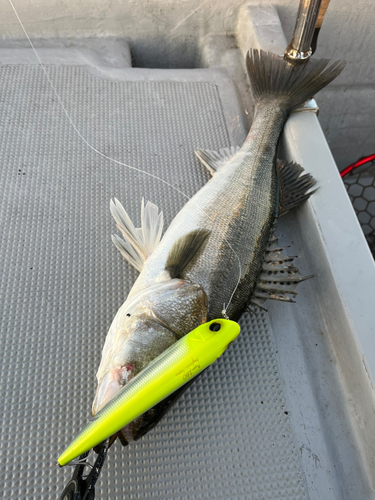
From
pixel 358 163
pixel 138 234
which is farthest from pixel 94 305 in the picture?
pixel 358 163

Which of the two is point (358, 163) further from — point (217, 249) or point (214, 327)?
point (214, 327)

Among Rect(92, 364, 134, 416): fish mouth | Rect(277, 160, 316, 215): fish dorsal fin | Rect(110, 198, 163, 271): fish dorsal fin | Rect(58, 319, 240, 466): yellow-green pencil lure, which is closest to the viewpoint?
Rect(58, 319, 240, 466): yellow-green pencil lure

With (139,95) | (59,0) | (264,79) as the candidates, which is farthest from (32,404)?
(59,0)

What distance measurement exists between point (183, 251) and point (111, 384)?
0.51 m

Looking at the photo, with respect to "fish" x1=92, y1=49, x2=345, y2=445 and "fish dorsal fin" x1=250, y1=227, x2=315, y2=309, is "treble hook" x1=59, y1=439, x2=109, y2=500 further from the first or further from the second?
"fish dorsal fin" x1=250, y1=227, x2=315, y2=309

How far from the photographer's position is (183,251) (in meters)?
1.32

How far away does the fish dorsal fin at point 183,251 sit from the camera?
51.3 inches

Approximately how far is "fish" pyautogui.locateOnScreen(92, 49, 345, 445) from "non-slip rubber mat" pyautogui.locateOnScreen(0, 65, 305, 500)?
0.17 meters

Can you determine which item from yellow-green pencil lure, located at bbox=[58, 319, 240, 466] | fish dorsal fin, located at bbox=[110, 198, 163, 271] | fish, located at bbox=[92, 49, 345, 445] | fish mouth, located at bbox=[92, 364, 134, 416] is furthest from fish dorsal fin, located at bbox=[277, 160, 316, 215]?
fish mouth, located at bbox=[92, 364, 134, 416]

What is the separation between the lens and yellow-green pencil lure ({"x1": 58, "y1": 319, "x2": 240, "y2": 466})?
2.92 ft

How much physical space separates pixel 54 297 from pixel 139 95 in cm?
128

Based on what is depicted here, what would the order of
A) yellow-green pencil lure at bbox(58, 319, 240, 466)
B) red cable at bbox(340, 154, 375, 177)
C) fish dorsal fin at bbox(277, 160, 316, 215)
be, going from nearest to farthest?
yellow-green pencil lure at bbox(58, 319, 240, 466) < fish dorsal fin at bbox(277, 160, 316, 215) < red cable at bbox(340, 154, 375, 177)

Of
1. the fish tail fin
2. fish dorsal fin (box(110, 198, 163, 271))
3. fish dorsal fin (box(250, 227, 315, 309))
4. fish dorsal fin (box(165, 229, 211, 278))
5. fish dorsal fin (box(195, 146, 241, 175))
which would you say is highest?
the fish tail fin

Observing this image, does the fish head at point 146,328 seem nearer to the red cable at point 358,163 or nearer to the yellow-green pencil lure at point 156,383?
the yellow-green pencil lure at point 156,383
